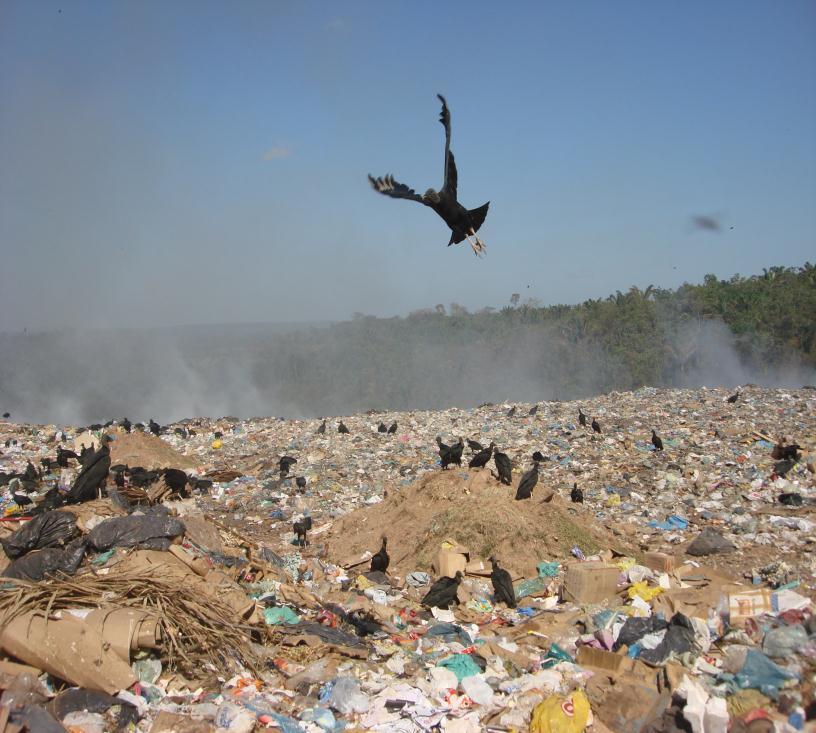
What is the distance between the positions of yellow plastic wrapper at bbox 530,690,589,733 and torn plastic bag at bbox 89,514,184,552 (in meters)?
3.04

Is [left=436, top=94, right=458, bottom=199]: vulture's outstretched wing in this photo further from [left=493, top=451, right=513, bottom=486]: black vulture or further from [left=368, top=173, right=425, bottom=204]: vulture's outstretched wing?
[left=493, top=451, right=513, bottom=486]: black vulture

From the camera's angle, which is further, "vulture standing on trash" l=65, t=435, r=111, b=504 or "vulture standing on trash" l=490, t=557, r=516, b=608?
"vulture standing on trash" l=65, t=435, r=111, b=504

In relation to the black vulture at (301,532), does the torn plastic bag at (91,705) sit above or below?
below

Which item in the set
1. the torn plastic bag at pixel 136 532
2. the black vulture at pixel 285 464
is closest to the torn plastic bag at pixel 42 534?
the torn plastic bag at pixel 136 532

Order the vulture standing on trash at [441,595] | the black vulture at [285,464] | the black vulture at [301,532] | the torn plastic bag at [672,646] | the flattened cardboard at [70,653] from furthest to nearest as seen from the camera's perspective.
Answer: the black vulture at [285,464], the black vulture at [301,532], the vulture standing on trash at [441,595], the torn plastic bag at [672,646], the flattened cardboard at [70,653]

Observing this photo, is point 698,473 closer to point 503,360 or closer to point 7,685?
point 7,685

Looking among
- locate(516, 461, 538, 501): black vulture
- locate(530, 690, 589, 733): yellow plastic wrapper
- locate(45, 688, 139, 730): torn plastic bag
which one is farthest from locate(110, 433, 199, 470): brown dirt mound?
locate(530, 690, 589, 733): yellow plastic wrapper

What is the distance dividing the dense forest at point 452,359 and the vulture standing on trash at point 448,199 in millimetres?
19543

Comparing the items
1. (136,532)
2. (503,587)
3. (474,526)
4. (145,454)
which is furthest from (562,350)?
(136,532)

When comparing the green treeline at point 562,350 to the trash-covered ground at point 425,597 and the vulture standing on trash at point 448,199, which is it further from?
the vulture standing on trash at point 448,199

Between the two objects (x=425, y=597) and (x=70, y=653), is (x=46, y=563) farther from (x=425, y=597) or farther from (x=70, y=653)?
(x=425, y=597)

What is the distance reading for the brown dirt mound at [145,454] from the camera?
10.1 m

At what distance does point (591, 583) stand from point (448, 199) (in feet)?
10.7

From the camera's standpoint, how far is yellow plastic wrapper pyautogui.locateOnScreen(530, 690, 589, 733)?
3354 mm
